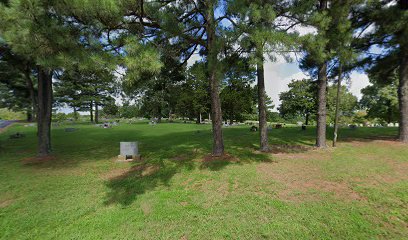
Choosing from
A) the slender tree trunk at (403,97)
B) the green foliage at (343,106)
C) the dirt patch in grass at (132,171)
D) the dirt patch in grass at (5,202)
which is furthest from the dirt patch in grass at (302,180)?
the green foliage at (343,106)

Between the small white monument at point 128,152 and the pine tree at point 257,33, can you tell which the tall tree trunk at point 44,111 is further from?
the pine tree at point 257,33

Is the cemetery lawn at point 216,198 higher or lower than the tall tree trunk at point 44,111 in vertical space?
lower

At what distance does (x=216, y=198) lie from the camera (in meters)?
5.45

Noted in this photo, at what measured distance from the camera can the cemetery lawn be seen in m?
4.20

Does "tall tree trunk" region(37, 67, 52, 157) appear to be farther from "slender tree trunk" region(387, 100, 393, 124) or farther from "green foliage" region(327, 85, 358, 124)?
"green foliage" region(327, 85, 358, 124)

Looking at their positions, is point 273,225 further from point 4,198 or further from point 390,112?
point 390,112

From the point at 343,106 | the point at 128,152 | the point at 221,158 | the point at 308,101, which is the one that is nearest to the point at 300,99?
the point at 308,101

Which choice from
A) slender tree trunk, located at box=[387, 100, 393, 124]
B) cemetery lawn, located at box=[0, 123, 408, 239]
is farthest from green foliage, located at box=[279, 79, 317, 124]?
cemetery lawn, located at box=[0, 123, 408, 239]

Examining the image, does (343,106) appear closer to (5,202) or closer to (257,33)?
(257,33)

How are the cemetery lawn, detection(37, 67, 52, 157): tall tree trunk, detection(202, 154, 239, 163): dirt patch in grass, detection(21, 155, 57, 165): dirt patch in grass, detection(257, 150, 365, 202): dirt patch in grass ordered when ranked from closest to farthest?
the cemetery lawn
detection(257, 150, 365, 202): dirt patch in grass
detection(202, 154, 239, 163): dirt patch in grass
detection(21, 155, 57, 165): dirt patch in grass
detection(37, 67, 52, 157): tall tree trunk

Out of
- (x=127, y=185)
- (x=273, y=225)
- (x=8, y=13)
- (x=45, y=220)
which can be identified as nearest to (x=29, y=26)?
(x=8, y=13)

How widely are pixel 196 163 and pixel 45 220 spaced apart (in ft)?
15.8

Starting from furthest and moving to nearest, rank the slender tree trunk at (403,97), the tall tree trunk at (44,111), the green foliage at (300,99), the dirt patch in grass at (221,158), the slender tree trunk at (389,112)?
the green foliage at (300,99) → the slender tree trunk at (389,112) → the slender tree trunk at (403,97) → the tall tree trunk at (44,111) → the dirt patch in grass at (221,158)

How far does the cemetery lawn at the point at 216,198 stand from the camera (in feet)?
13.8
